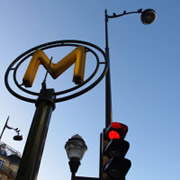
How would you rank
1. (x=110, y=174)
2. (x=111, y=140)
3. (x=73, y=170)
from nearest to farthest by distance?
(x=110, y=174), (x=111, y=140), (x=73, y=170)

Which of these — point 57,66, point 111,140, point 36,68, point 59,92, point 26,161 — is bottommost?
point 26,161

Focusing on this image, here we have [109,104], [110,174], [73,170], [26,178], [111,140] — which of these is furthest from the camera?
[109,104]

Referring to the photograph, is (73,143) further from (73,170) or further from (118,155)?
(118,155)

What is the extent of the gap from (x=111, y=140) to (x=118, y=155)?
0.24 meters

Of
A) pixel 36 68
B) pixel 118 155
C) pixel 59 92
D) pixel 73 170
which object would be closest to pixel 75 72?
pixel 59 92

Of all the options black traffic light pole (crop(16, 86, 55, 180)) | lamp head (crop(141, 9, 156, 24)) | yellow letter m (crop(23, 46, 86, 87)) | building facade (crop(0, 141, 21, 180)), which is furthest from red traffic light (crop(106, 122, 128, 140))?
building facade (crop(0, 141, 21, 180))

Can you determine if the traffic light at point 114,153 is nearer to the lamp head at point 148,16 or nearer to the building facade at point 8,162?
→ the lamp head at point 148,16

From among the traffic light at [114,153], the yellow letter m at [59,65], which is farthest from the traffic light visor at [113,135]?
the yellow letter m at [59,65]

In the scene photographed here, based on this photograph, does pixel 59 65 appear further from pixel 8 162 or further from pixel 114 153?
pixel 8 162

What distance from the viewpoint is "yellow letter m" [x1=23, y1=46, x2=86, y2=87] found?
267cm

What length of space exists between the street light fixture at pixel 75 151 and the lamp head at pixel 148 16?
668 cm

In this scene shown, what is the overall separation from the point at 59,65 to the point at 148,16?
6.89 meters

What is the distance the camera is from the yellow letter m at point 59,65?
2.67m

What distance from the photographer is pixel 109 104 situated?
4.59 metres
